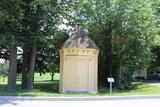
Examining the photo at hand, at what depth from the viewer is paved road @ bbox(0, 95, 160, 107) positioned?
18.4m

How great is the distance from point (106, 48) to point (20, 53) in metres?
7.76

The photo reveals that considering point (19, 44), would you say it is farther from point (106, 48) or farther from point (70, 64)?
point (106, 48)

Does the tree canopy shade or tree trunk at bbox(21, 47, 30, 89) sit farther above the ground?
the tree canopy shade

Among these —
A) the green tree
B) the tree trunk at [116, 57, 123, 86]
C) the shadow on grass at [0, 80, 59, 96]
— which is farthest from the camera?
the tree trunk at [116, 57, 123, 86]

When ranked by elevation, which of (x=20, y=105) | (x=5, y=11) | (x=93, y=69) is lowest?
(x=20, y=105)

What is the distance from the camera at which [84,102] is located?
19.8 m

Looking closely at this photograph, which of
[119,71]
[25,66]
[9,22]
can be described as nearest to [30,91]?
A: [9,22]

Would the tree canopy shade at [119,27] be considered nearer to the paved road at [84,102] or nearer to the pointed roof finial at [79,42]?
the pointed roof finial at [79,42]

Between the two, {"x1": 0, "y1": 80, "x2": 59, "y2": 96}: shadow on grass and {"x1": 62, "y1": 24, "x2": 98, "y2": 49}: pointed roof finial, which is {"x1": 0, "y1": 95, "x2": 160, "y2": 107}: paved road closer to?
{"x1": 0, "y1": 80, "x2": 59, "y2": 96}: shadow on grass

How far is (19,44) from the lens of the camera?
2766 cm

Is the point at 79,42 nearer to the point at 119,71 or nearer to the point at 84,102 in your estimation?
the point at 119,71

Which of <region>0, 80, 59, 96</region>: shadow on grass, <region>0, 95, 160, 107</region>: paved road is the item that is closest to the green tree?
<region>0, 80, 59, 96</region>: shadow on grass

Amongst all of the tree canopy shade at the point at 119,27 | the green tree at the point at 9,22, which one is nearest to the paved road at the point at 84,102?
the green tree at the point at 9,22

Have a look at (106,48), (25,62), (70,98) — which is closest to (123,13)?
(106,48)
